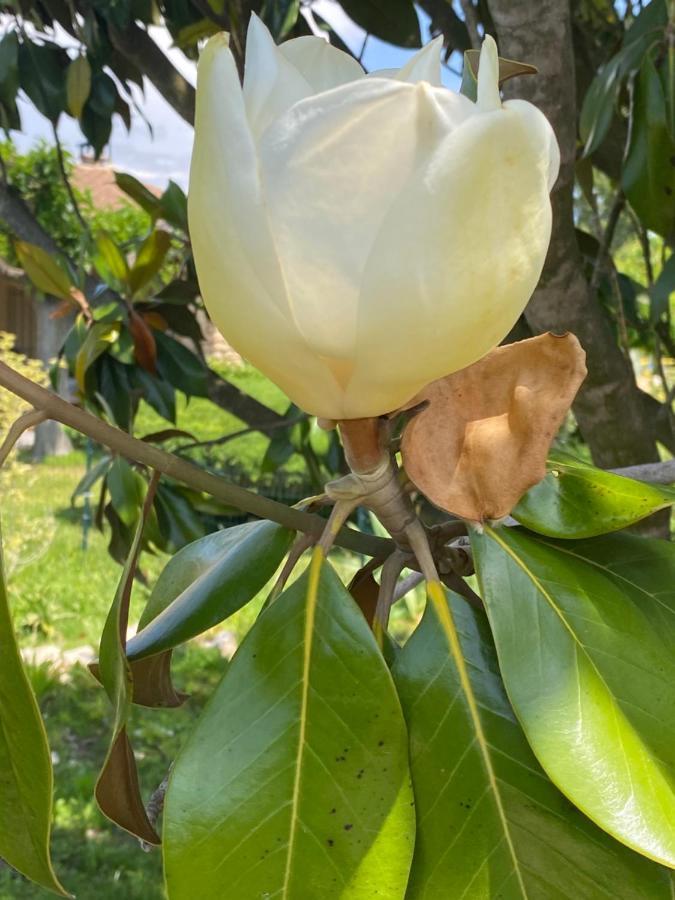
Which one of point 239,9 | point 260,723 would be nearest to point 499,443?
point 260,723

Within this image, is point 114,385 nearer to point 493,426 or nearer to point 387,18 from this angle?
point 387,18

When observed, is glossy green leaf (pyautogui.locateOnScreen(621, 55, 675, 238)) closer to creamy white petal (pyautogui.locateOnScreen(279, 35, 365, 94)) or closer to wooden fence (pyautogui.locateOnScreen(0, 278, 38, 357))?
creamy white petal (pyautogui.locateOnScreen(279, 35, 365, 94))

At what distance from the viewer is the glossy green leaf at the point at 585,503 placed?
490 millimetres

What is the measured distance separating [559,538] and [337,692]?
0.52 ft

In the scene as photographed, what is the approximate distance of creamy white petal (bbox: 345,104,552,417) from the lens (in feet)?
1.17

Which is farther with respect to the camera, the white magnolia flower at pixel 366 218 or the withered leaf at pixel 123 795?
the withered leaf at pixel 123 795

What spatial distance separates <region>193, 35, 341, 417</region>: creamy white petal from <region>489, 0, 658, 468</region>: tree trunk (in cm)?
69

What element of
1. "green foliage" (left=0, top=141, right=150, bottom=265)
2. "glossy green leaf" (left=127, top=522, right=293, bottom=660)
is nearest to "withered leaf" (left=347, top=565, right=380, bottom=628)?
"glossy green leaf" (left=127, top=522, right=293, bottom=660)

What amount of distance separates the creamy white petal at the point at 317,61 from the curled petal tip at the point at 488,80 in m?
0.08

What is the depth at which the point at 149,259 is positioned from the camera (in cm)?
184

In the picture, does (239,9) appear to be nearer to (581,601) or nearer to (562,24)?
(562,24)

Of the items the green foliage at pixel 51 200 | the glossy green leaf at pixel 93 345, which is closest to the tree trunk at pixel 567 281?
the glossy green leaf at pixel 93 345

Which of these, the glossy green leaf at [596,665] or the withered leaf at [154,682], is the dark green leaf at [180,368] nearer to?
the withered leaf at [154,682]

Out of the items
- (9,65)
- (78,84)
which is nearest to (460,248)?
(78,84)
